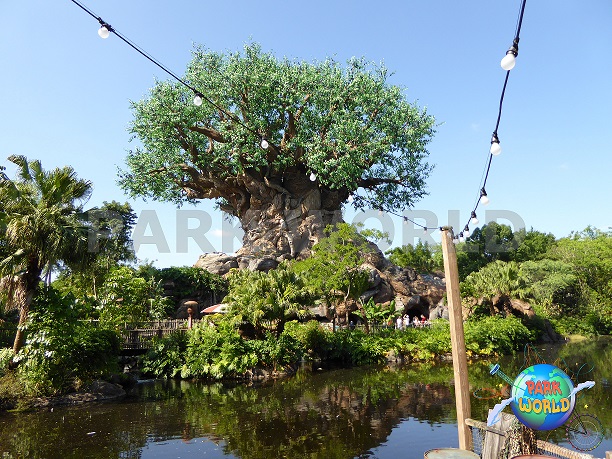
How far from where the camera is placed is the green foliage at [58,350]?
14656 millimetres

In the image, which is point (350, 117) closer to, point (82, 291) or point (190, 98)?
point (190, 98)

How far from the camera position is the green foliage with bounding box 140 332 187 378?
20.5 meters

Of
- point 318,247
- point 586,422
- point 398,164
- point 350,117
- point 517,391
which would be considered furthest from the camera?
point 398,164

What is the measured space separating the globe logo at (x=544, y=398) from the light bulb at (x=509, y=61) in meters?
3.63

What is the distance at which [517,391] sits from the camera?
5.82 metres

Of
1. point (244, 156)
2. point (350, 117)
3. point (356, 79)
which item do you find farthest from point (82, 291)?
point (356, 79)

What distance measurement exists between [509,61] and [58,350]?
15.2 meters

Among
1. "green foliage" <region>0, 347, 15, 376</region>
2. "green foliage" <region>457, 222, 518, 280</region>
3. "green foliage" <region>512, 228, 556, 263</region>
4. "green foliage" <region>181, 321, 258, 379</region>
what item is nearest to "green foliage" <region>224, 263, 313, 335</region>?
"green foliage" <region>181, 321, 258, 379</region>

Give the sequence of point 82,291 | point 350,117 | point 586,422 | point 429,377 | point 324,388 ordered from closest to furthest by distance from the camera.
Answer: point 586,422 → point 324,388 → point 429,377 → point 82,291 → point 350,117

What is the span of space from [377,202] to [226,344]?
770 inches

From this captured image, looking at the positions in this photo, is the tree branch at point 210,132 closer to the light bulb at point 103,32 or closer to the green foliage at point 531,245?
the light bulb at point 103,32

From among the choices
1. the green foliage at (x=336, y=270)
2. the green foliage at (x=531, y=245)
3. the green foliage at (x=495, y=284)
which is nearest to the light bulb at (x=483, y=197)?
the green foliage at (x=336, y=270)

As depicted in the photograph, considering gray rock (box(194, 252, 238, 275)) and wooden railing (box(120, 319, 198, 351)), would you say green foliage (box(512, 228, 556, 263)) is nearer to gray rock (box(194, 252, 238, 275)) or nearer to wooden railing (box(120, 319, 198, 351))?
gray rock (box(194, 252, 238, 275))

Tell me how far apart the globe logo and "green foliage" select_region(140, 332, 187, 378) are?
17.1 metres
